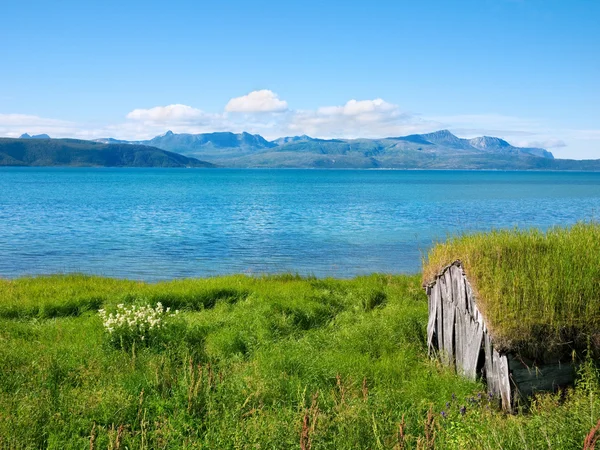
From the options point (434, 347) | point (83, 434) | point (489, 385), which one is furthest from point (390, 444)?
point (434, 347)

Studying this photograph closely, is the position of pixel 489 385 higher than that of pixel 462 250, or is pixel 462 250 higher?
pixel 462 250

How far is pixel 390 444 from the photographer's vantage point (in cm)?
644

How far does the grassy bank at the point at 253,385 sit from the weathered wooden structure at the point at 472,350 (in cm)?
28

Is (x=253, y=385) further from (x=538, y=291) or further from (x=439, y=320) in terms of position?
(x=538, y=291)

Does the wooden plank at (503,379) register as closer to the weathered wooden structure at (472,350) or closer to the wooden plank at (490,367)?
the weathered wooden structure at (472,350)

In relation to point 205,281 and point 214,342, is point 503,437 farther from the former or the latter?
point 205,281

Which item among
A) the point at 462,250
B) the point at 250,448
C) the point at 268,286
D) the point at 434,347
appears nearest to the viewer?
the point at 250,448

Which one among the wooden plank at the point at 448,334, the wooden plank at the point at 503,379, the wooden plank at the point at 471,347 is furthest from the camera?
the wooden plank at the point at 448,334

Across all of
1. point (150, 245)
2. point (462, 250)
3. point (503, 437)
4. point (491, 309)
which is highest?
point (462, 250)

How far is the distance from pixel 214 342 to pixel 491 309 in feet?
17.1

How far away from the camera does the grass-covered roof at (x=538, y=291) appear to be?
8164 mm

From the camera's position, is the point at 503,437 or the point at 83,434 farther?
the point at 83,434

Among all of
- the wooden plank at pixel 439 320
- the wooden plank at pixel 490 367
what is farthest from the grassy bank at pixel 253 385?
the wooden plank at pixel 439 320

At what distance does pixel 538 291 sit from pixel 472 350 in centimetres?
146
